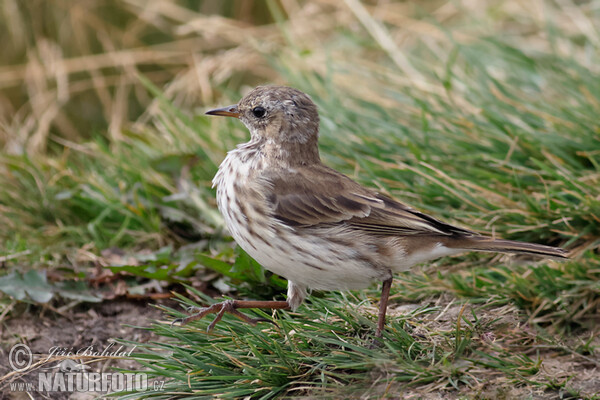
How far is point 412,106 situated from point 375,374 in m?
2.91

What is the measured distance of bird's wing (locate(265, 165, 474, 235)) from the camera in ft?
11.1

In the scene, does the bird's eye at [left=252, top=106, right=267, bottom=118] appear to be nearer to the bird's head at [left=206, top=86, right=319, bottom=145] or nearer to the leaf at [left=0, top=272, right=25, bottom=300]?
the bird's head at [left=206, top=86, right=319, bottom=145]

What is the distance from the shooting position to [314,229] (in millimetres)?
3395

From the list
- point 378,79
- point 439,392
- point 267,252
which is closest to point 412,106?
point 378,79

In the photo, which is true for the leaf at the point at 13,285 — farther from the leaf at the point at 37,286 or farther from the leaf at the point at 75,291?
the leaf at the point at 75,291

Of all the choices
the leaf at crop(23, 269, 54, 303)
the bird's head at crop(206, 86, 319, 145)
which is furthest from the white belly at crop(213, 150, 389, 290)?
the leaf at crop(23, 269, 54, 303)

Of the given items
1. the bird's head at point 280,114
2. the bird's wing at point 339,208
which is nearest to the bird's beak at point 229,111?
the bird's head at point 280,114

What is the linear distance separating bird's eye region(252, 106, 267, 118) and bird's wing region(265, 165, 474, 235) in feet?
1.12

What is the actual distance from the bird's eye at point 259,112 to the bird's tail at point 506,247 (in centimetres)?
112

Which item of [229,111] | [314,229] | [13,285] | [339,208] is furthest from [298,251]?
[13,285]

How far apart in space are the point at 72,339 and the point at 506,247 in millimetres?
2268

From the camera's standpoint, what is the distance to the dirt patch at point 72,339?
344cm

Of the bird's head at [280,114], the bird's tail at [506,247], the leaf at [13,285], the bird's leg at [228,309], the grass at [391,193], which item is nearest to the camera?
the grass at [391,193]

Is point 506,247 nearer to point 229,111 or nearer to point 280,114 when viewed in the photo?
point 280,114
